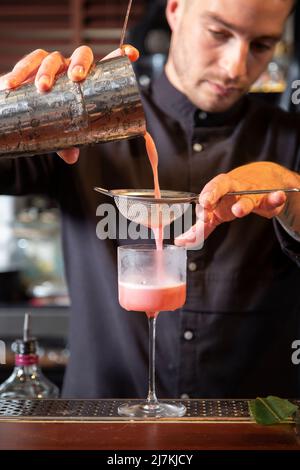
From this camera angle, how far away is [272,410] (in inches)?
55.1

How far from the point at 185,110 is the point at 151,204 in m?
0.69

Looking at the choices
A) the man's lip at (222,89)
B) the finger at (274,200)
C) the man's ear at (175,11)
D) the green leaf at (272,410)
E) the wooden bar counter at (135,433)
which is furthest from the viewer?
the man's ear at (175,11)

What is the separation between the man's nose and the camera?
6.15ft

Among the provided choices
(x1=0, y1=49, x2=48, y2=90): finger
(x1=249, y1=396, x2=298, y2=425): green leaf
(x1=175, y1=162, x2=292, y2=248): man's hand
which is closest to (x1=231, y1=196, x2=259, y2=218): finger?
(x1=175, y1=162, x2=292, y2=248): man's hand

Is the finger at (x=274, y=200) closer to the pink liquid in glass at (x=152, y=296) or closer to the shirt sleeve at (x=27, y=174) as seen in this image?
the pink liquid in glass at (x=152, y=296)

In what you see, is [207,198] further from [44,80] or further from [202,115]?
[202,115]

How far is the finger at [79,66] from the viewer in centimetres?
141

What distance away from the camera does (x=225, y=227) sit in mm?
2088

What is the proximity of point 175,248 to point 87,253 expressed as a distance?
0.67 metres

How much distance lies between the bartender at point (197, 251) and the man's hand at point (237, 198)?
0.34 meters

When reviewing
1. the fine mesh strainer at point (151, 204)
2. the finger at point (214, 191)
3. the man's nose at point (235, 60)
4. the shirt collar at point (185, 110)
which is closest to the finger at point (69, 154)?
the fine mesh strainer at point (151, 204)

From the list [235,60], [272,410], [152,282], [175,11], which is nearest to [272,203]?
[152,282]

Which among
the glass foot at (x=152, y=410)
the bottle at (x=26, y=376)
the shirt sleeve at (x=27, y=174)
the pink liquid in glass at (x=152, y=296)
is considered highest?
the shirt sleeve at (x=27, y=174)
